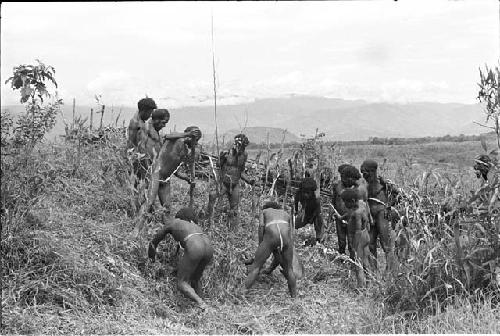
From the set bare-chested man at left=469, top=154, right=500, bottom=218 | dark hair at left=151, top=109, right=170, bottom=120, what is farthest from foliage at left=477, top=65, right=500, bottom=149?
dark hair at left=151, top=109, right=170, bottom=120

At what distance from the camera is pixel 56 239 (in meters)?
5.79

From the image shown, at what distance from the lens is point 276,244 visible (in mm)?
A: 6031

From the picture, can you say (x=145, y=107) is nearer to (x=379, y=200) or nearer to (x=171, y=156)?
(x=171, y=156)

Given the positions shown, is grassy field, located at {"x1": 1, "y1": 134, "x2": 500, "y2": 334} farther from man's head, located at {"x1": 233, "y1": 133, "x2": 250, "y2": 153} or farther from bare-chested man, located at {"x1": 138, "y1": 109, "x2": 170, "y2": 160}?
man's head, located at {"x1": 233, "y1": 133, "x2": 250, "y2": 153}

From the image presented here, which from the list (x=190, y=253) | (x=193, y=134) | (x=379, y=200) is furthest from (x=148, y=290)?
(x=379, y=200)

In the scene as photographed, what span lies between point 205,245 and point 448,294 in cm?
244

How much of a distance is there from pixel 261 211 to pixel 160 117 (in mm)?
1900

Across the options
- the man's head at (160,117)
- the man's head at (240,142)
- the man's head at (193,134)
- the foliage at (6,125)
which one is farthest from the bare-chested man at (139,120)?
the foliage at (6,125)

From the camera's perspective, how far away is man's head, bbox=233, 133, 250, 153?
23.7 ft

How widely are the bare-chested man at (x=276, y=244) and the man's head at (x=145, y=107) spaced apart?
2324mm

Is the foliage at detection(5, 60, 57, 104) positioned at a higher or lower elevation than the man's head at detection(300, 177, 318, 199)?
higher

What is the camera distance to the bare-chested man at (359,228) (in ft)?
21.1

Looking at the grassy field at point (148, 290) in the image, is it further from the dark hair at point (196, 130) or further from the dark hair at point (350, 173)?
the dark hair at point (196, 130)

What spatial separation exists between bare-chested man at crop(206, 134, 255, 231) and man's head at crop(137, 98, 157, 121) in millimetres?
1122
